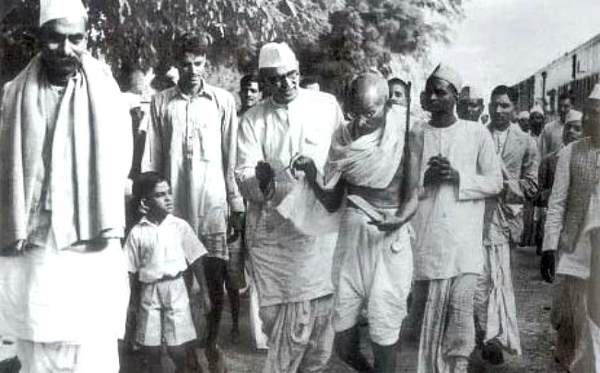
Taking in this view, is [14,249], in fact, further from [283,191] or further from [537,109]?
[537,109]

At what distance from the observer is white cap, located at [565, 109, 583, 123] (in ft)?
12.6

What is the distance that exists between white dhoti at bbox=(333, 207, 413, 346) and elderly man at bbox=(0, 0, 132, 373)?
2.72 feet

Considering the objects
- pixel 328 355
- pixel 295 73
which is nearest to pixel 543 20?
pixel 295 73

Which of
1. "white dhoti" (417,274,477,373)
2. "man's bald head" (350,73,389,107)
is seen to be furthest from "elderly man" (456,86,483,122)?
"white dhoti" (417,274,477,373)

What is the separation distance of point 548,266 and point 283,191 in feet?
3.29

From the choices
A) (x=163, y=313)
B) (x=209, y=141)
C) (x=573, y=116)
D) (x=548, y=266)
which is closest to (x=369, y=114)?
(x=209, y=141)

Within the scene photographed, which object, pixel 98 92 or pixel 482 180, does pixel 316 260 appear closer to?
pixel 482 180

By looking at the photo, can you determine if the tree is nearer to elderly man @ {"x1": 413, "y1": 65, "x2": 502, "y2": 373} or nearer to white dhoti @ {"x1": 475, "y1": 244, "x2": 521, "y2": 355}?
elderly man @ {"x1": 413, "y1": 65, "x2": 502, "y2": 373}

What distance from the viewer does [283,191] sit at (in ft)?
12.8

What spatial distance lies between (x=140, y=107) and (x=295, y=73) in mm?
596

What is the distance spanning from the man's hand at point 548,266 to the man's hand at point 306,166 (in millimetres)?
885

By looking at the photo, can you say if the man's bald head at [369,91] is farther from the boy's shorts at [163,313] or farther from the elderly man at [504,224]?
the boy's shorts at [163,313]

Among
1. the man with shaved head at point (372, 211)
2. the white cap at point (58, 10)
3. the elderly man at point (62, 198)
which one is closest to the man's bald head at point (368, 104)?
the man with shaved head at point (372, 211)

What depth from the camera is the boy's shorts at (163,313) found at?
12.8 ft
